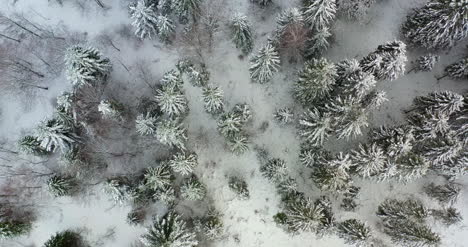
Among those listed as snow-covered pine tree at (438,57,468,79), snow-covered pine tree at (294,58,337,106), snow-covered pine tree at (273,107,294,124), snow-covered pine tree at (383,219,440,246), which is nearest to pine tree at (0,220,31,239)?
snow-covered pine tree at (273,107,294,124)

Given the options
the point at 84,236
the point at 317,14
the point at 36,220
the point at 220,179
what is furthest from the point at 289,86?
the point at 36,220

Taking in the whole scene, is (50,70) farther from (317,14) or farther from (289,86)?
(317,14)

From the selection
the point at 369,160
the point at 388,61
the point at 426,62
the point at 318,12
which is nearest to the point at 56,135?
the point at 318,12

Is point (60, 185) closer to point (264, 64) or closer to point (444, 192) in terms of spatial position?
point (264, 64)

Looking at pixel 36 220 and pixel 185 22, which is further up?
pixel 185 22

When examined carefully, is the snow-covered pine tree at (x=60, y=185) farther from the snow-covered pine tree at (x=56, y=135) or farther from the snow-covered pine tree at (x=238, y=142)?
the snow-covered pine tree at (x=238, y=142)

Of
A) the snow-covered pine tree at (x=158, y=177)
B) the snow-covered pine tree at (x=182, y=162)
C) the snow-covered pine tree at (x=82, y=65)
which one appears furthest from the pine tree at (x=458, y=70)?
the snow-covered pine tree at (x=82, y=65)

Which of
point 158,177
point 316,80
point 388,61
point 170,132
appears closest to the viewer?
point 316,80
